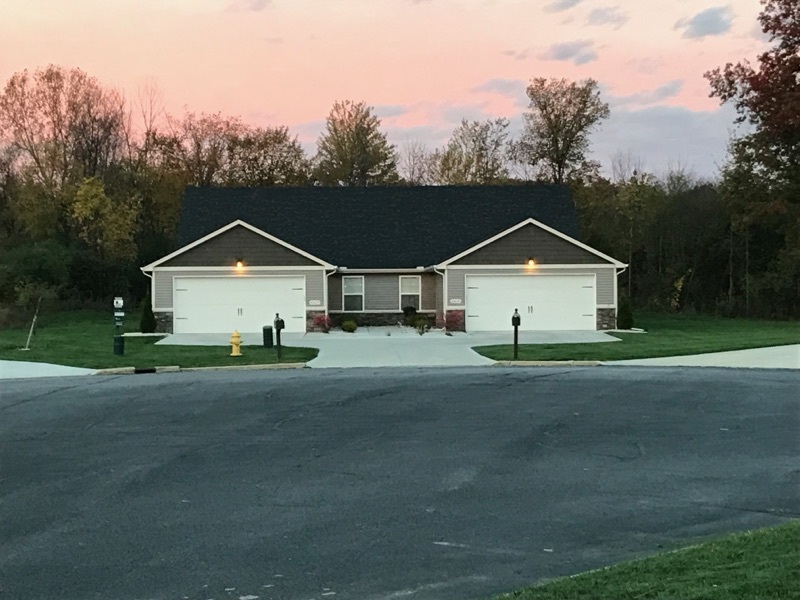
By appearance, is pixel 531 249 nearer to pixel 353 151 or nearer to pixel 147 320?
pixel 147 320

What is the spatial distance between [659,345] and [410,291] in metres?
12.3

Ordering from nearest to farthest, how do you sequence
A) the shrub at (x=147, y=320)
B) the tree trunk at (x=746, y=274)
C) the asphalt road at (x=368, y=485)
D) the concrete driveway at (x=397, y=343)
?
the asphalt road at (x=368, y=485)
the concrete driveway at (x=397, y=343)
the shrub at (x=147, y=320)
the tree trunk at (x=746, y=274)

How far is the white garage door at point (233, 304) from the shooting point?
30906 mm

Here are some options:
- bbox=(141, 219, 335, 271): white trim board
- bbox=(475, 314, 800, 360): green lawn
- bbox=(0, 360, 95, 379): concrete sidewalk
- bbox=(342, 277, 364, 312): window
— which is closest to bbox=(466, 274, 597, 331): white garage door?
bbox=(475, 314, 800, 360): green lawn

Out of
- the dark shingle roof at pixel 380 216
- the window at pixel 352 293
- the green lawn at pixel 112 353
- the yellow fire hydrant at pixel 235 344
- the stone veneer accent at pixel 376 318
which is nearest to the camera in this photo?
the green lawn at pixel 112 353

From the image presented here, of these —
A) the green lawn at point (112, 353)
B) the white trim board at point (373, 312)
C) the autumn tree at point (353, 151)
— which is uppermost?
the autumn tree at point (353, 151)

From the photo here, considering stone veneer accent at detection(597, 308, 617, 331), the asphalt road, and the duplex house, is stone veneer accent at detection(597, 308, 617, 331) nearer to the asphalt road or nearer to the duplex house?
the duplex house

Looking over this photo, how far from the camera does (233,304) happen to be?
31.0 meters

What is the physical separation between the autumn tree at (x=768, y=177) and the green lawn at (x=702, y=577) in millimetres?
35975

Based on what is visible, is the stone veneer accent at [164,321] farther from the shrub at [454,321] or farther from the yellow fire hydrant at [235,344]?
the shrub at [454,321]

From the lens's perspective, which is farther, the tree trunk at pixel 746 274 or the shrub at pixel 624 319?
the tree trunk at pixel 746 274

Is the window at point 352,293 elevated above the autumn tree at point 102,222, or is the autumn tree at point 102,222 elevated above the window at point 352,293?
the autumn tree at point 102,222

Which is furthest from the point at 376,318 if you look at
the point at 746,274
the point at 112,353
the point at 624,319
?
the point at 746,274

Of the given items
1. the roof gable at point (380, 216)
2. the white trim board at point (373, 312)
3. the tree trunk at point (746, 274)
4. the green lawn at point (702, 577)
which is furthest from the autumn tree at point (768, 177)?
the green lawn at point (702, 577)
